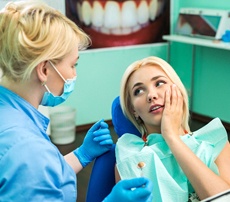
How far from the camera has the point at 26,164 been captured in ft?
3.26

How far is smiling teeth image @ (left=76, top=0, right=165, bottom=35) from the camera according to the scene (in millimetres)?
3541

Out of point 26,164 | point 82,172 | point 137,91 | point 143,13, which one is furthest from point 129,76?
point 143,13

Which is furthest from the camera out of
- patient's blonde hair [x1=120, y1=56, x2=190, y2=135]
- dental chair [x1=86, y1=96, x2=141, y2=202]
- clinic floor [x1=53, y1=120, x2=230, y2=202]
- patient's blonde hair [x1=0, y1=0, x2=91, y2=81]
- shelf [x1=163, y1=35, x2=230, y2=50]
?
shelf [x1=163, y1=35, x2=230, y2=50]

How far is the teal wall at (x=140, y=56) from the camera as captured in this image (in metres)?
3.68

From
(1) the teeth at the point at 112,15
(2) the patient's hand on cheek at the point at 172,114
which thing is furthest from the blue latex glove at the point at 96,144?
(1) the teeth at the point at 112,15

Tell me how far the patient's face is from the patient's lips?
2143 millimetres

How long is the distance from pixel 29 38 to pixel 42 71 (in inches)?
5.2

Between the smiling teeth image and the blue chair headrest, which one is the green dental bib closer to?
the blue chair headrest

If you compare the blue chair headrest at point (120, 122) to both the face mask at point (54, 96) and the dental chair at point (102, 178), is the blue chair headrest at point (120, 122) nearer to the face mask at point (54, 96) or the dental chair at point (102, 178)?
the dental chair at point (102, 178)

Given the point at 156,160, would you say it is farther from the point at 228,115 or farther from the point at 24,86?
the point at 228,115

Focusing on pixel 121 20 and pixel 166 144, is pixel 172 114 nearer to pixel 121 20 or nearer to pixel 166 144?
pixel 166 144

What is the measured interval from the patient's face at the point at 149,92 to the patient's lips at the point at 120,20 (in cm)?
214

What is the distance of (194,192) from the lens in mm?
1376

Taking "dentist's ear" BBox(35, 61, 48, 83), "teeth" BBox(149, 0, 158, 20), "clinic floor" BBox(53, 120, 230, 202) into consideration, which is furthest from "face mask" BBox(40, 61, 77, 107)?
"teeth" BBox(149, 0, 158, 20)
